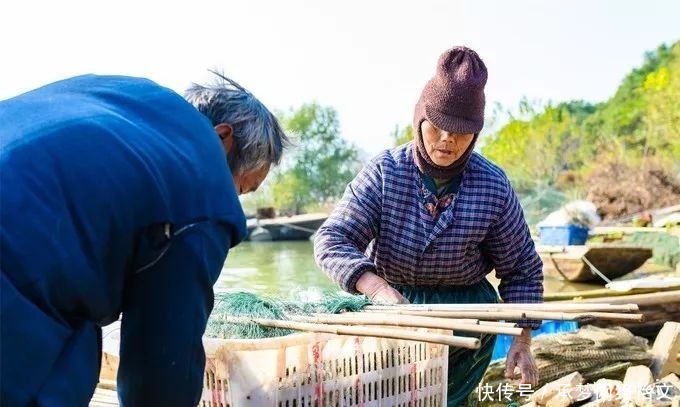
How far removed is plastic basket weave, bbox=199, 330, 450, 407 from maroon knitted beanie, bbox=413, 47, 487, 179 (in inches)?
27.3

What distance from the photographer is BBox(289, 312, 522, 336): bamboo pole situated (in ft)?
5.54

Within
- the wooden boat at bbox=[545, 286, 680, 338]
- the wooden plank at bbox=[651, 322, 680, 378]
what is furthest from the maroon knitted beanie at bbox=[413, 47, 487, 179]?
the wooden boat at bbox=[545, 286, 680, 338]

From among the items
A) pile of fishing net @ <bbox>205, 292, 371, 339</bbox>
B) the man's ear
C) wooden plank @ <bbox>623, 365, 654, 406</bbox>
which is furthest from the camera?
wooden plank @ <bbox>623, 365, 654, 406</bbox>

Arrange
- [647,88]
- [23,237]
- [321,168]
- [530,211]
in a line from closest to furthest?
[23,237]
[530,211]
[647,88]
[321,168]

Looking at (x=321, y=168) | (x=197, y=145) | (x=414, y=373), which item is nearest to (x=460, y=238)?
(x=414, y=373)

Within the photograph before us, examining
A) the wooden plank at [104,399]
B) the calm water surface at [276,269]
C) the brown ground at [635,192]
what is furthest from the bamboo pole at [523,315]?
the brown ground at [635,192]

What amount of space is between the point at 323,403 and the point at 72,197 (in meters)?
0.96

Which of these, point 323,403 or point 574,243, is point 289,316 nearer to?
point 323,403

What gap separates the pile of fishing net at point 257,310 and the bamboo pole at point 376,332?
0.02 metres

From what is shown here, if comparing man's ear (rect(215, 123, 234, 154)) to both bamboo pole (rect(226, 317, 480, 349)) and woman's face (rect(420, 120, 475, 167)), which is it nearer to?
bamboo pole (rect(226, 317, 480, 349))

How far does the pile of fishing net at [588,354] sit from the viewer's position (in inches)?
172

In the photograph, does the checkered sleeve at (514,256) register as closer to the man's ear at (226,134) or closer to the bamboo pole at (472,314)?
the bamboo pole at (472,314)

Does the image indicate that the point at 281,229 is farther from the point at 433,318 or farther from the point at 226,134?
the point at 226,134

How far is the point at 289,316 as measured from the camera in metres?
2.03
